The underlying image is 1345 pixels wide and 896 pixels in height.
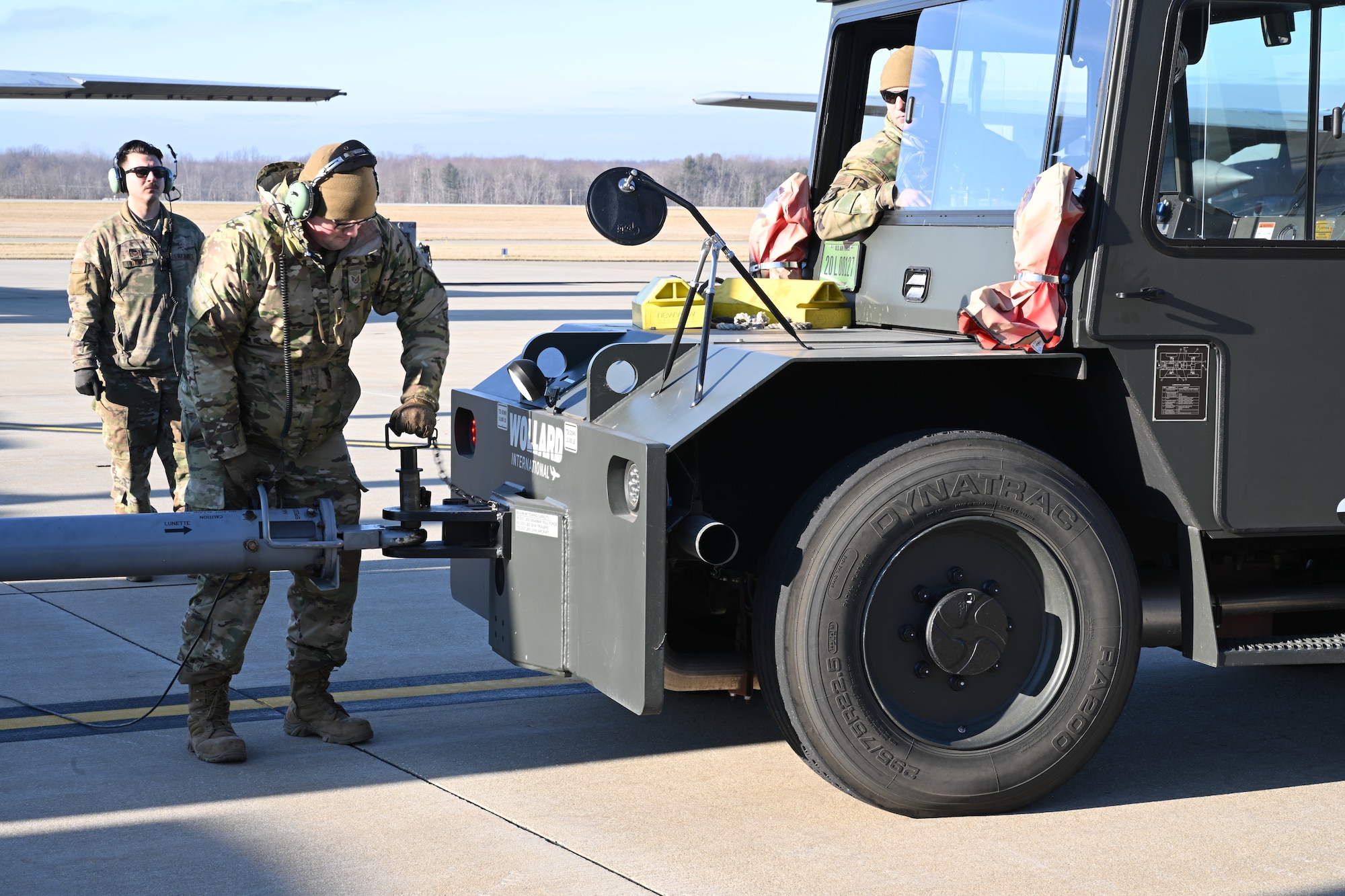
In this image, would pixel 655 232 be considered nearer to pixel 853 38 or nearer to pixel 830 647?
pixel 830 647

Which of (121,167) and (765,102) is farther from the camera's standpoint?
(765,102)

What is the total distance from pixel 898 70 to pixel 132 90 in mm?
30554

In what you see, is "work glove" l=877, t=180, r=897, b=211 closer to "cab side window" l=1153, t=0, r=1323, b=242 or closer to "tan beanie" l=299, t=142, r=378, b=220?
"cab side window" l=1153, t=0, r=1323, b=242

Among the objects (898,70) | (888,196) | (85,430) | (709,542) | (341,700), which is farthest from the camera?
(85,430)

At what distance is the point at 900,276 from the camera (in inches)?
188

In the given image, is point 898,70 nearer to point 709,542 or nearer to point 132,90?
point 709,542

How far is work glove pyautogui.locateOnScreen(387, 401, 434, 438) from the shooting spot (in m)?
4.52

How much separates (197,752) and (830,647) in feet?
6.59

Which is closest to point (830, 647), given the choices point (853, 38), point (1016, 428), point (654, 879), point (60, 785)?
point (654, 879)

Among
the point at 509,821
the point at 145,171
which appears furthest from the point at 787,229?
the point at 145,171

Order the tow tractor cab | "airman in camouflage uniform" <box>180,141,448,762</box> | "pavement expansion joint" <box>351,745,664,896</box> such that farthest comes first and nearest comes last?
"airman in camouflage uniform" <box>180,141,448,762</box>
the tow tractor cab
"pavement expansion joint" <box>351,745,664,896</box>

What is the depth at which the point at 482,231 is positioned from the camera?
6669cm

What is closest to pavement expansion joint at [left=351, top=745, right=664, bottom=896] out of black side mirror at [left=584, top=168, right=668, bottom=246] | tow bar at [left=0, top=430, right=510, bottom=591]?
tow bar at [left=0, top=430, right=510, bottom=591]

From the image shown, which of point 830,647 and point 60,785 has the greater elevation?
point 830,647
